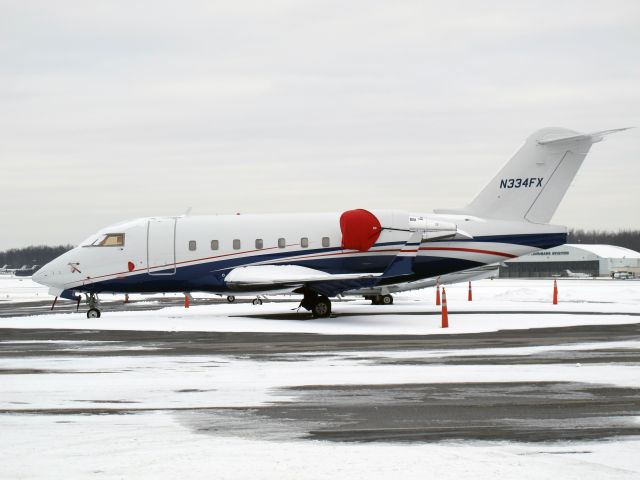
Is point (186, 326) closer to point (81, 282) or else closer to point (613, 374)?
point (81, 282)

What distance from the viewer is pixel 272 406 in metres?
10.6

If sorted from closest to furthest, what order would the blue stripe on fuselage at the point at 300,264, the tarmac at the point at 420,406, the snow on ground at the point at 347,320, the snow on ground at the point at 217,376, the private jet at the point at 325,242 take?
the tarmac at the point at 420,406, the snow on ground at the point at 217,376, the snow on ground at the point at 347,320, the private jet at the point at 325,242, the blue stripe on fuselage at the point at 300,264

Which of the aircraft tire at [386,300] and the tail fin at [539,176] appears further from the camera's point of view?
the aircraft tire at [386,300]

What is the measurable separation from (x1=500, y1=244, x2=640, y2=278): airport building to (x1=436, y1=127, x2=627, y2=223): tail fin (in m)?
104

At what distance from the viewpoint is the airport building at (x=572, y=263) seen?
134m

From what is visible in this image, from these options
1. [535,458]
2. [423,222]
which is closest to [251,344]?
[423,222]

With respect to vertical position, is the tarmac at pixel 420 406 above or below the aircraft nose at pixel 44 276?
below

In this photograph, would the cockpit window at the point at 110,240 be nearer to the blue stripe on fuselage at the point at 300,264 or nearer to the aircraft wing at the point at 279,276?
the blue stripe on fuselage at the point at 300,264

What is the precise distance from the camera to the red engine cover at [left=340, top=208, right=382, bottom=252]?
1155 inches

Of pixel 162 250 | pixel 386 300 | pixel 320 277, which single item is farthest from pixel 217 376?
pixel 386 300

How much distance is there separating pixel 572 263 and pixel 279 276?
116 metres

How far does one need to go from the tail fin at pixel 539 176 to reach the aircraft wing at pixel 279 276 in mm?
5620

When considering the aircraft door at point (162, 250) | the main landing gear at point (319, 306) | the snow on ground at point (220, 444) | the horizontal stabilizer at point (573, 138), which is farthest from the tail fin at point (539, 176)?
the snow on ground at point (220, 444)

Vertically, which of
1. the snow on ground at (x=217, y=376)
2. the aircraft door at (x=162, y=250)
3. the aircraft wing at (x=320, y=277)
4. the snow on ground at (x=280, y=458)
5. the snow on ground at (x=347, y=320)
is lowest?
the snow on ground at (x=347, y=320)
